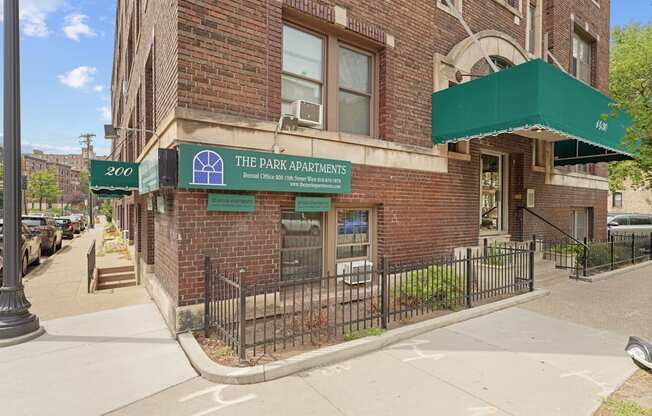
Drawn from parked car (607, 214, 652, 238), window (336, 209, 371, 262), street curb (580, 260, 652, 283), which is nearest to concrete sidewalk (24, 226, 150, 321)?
window (336, 209, 371, 262)

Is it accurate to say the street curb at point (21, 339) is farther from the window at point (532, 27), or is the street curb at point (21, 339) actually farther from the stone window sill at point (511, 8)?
the window at point (532, 27)

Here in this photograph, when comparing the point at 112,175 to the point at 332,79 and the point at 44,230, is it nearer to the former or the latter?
the point at 332,79

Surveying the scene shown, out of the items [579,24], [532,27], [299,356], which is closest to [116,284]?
[299,356]

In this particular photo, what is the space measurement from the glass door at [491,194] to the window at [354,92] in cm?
478

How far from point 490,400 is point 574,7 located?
15.8m

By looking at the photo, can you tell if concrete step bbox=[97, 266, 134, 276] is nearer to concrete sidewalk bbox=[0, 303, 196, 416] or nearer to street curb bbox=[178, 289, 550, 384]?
concrete sidewalk bbox=[0, 303, 196, 416]

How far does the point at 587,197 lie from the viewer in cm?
1441

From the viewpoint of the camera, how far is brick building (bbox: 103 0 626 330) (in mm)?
5332

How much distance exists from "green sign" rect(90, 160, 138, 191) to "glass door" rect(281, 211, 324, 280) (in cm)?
421

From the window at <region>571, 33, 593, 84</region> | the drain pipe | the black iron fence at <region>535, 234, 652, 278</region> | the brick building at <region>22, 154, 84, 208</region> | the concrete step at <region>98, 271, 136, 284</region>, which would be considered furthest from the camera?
the brick building at <region>22, 154, 84, 208</region>

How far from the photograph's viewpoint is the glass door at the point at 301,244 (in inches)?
257

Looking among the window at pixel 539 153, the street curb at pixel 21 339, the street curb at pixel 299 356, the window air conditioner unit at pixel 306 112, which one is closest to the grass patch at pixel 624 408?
the street curb at pixel 299 356

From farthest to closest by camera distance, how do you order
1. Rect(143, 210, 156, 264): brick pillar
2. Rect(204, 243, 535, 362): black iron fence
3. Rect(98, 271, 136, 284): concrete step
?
Rect(98, 271, 136, 284): concrete step
Rect(143, 210, 156, 264): brick pillar
Rect(204, 243, 535, 362): black iron fence

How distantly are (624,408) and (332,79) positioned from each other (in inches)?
250
